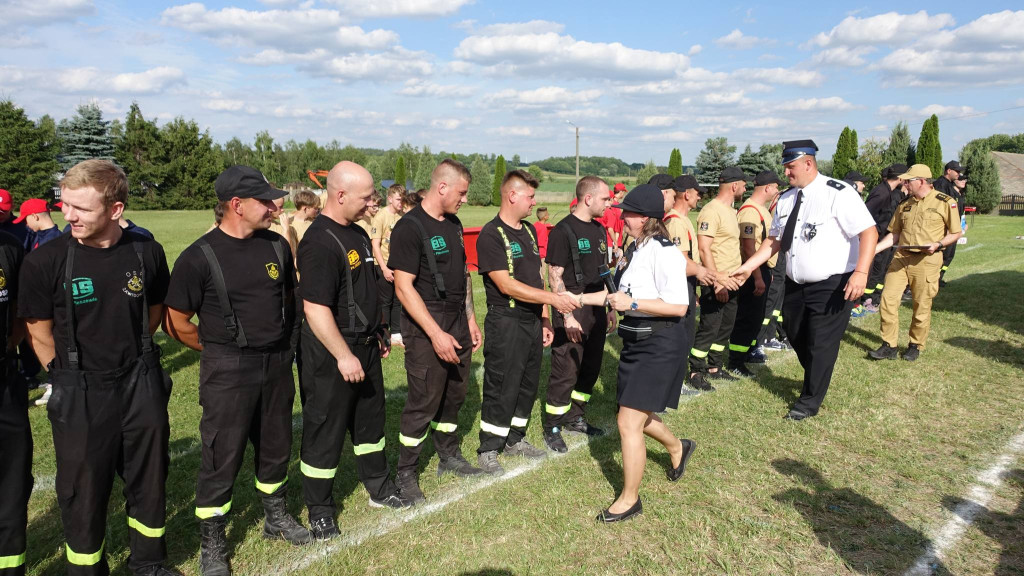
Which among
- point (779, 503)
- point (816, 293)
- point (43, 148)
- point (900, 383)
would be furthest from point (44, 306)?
point (43, 148)

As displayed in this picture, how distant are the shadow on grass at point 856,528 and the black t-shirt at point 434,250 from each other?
2.84 metres

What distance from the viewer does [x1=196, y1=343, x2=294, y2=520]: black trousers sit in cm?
331

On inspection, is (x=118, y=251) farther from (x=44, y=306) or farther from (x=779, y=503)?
(x=779, y=503)

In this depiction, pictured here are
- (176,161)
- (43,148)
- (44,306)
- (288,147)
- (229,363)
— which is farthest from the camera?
(288,147)

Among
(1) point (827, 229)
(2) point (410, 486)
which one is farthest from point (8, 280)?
(1) point (827, 229)

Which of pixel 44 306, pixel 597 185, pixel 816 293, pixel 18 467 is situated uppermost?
pixel 597 185

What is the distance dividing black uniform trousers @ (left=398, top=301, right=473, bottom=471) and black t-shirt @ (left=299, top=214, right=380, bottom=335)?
46cm

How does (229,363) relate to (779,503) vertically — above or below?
above

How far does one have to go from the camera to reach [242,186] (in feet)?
10.8

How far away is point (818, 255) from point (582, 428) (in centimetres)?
281

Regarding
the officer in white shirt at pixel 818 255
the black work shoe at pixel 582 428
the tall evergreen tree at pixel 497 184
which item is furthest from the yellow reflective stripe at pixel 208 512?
the tall evergreen tree at pixel 497 184

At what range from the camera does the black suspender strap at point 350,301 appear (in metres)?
3.57

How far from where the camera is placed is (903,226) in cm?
826

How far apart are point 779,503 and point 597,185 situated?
2.85 metres
